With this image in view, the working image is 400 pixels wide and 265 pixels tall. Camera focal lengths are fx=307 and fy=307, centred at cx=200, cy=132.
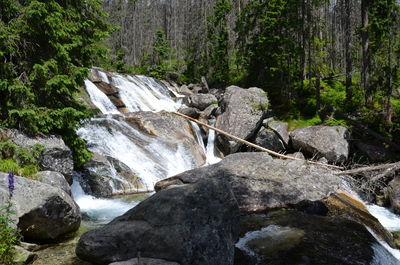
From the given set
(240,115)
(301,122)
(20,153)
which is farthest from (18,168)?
(301,122)

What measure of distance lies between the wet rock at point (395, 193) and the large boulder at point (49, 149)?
39.4 feet

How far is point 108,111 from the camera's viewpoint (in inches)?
814

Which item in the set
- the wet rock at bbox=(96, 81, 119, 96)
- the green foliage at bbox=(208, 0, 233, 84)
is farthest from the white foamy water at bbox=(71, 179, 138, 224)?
the green foliage at bbox=(208, 0, 233, 84)

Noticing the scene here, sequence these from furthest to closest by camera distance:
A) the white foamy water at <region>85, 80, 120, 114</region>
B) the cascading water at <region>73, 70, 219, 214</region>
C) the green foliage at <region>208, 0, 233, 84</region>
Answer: the green foliage at <region>208, 0, 233, 84</region>
the white foamy water at <region>85, 80, 120, 114</region>
the cascading water at <region>73, 70, 219, 214</region>

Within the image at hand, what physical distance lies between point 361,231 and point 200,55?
123 feet

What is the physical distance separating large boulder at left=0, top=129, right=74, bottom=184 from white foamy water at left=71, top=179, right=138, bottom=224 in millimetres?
1163

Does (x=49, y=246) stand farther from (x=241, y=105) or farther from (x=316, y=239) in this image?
(x=241, y=105)

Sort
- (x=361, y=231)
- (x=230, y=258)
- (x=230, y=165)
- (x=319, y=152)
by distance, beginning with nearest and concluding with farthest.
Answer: (x=230, y=258), (x=361, y=231), (x=230, y=165), (x=319, y=152)

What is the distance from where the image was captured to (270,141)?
62.4 ft

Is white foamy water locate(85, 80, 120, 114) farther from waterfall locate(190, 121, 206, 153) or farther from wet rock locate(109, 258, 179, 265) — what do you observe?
wet rock locate(109, 258, 179, 265)

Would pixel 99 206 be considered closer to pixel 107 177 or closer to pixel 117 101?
pixel 107 177

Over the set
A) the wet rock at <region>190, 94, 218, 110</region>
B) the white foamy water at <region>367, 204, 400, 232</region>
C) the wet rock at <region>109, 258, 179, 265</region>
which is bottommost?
the white foamy water at <region>367, 204, 400, 232</region>

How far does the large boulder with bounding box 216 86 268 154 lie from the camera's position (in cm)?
1880

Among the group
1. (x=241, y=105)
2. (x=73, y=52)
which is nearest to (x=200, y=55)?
(x=241, y=105)
